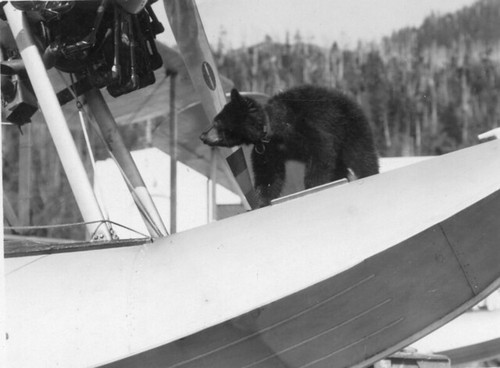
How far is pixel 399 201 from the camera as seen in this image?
2.19 m

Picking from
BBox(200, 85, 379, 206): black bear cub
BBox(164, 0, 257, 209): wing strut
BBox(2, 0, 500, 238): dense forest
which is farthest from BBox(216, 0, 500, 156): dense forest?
BBox(164, 0, 257, 209): wing strut

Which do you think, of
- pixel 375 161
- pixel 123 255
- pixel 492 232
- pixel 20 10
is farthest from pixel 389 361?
pixel 20 10

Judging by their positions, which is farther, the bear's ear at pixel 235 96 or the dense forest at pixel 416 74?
the bear's ear at pixel 235 96

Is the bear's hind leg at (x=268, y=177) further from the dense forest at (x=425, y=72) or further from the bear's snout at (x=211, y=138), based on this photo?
the dense forest at (x=425, y=72)

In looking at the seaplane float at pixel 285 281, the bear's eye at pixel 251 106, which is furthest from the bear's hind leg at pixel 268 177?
the seaplane float at pixel 285 281

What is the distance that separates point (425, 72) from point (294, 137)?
947 millimetres

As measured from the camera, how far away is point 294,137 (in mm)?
2949

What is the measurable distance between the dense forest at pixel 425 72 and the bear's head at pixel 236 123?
19.0 inches

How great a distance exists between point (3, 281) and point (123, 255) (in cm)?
41

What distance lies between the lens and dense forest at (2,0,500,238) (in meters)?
1.97

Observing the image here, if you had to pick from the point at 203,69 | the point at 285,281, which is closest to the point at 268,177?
the point at 203,69

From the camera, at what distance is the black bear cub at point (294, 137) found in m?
2.86

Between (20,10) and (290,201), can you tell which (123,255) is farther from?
(20,10)

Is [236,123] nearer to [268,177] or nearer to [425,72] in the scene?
[268,177]
